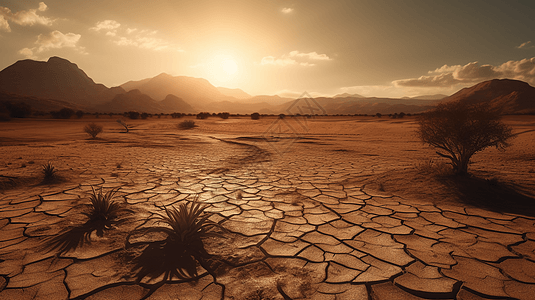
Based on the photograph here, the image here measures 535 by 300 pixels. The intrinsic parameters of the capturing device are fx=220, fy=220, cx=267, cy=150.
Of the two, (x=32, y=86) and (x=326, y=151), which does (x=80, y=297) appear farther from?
(x=32, y=86)

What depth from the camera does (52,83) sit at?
10144cm

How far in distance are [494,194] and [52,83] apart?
145456 millimetres

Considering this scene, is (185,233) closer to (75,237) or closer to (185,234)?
(185,234)

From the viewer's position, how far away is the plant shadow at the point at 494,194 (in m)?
3.22

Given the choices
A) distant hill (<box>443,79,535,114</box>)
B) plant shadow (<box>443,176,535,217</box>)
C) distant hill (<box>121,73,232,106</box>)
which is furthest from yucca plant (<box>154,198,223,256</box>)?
distant hill (<box>121,73,232,106</box>)

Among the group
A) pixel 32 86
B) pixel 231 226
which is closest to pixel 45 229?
pixel 231 226

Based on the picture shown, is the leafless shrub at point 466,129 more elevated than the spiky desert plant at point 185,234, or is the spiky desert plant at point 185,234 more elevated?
the leafless shrub at point 466,129

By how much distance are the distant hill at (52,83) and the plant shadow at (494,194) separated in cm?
11222

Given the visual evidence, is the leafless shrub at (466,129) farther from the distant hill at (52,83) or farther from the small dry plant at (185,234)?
the distant hill at (52,83)

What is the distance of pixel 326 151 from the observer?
8836 millimetres

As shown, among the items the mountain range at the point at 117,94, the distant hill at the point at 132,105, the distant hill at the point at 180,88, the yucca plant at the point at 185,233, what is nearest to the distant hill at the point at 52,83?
the mountain range at the point at 117,94

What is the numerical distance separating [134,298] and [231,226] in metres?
1.24

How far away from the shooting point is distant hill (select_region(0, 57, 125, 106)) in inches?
3632

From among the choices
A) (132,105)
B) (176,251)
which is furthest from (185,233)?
(132,105)
